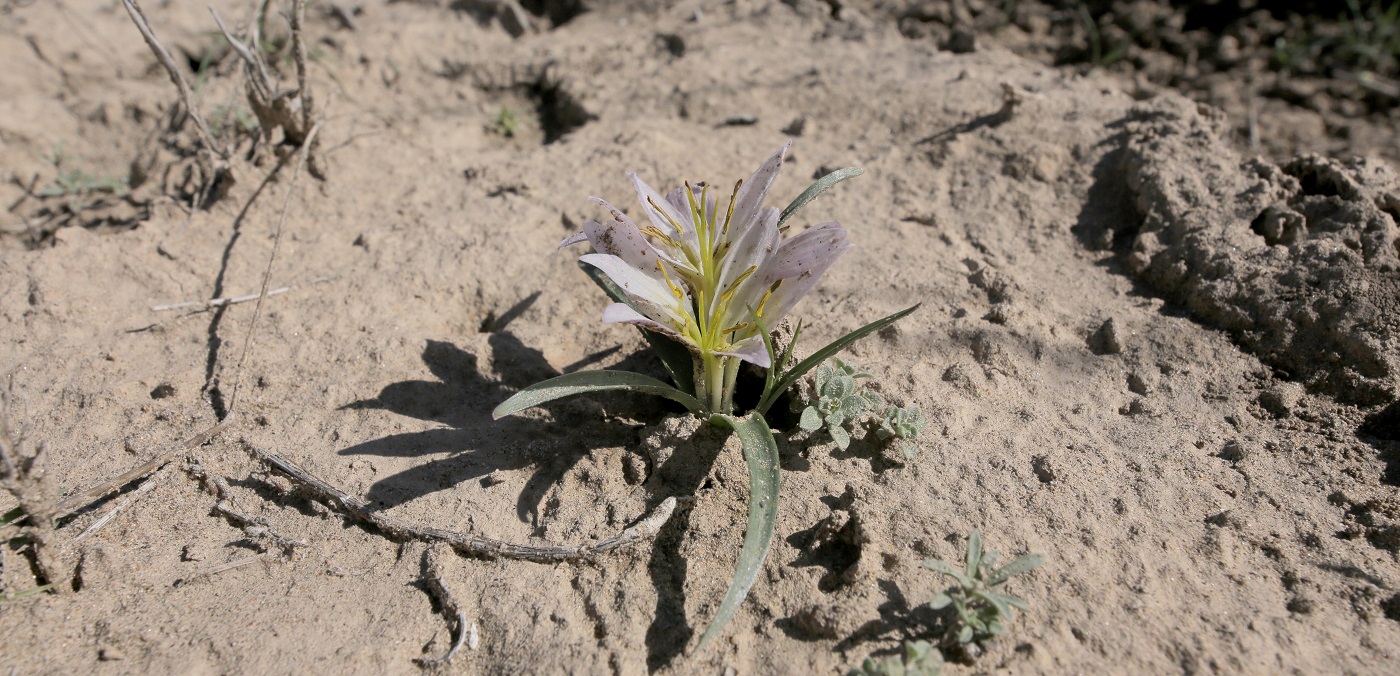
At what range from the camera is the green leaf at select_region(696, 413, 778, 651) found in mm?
1901

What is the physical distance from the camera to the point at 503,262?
10.3ft

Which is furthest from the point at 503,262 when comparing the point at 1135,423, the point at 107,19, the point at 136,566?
the point at 107,19

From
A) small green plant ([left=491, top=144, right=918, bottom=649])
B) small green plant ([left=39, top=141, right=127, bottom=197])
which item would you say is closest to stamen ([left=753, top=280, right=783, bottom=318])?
small green plant ([left=491, top=144, right=918, bottom=649])

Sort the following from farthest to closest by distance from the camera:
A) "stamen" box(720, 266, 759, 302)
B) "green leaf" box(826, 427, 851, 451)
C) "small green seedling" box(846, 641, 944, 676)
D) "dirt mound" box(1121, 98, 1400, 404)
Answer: "dirt mound" box(1121, 98, 1400, 404)
"green leaf" box(826, 427, 851, 451)
"stamen" box(720, 266, 759, 302)
"small green seedling" box(846, 641, 944, 676)

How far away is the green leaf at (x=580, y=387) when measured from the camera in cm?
214

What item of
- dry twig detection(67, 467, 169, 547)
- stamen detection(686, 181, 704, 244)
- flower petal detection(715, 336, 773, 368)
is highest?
stamen detection(686, 181, 704, 244)

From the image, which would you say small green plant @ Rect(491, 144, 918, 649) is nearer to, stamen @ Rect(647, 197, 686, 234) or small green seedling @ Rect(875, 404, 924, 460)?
stamen @ Rect(647, 197, 686, 234)

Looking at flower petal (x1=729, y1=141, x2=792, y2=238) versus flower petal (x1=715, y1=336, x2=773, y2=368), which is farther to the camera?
flower petal (x1=729, y1=141, x2=792, y2=238)

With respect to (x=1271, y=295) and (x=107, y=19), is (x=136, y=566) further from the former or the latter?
(x=107, y=19)

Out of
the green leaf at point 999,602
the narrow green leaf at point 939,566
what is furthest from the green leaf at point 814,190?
the green leaf at point 999,602

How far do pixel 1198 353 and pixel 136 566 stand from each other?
3141mm

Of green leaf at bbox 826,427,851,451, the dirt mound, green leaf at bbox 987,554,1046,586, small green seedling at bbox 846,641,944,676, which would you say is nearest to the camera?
small green seedling at bbox 846,641,944,676

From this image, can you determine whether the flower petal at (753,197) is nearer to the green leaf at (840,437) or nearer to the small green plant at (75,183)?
the green leaf at (840,437)

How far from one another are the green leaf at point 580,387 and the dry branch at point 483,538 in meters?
0.30
